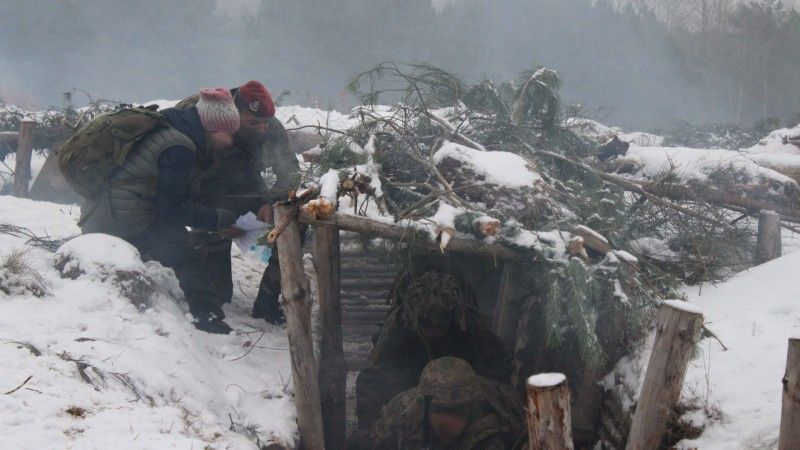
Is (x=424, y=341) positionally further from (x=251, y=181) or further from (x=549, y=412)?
(x=549, y=412)

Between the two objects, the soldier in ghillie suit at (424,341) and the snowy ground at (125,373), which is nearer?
the snowy ground at (125,373)

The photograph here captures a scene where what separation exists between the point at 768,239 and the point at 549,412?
4.29 metres

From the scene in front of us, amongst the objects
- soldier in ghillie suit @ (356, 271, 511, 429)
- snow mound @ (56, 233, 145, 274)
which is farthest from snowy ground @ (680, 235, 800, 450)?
snow mound @ (56, 233, 145, 274)

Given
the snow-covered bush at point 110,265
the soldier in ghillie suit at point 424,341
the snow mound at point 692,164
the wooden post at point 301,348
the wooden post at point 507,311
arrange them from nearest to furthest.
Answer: the wooden post at point 301,348 < the snow-covered bush at point 110,265 < the wooden post at point 507,311 < the soldier in ghillie suit at point 424,341 < the snow mound at point 692,164

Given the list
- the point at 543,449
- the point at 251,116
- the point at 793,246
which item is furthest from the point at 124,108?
the point at 793,246

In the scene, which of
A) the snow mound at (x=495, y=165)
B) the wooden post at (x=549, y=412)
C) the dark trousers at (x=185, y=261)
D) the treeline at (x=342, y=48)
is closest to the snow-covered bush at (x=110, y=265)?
the dark trousers at (x=185, y=261)

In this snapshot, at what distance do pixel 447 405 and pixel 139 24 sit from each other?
103ft

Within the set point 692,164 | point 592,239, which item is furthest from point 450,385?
point 692,164

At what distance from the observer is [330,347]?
530cm

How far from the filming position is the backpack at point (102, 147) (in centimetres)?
511

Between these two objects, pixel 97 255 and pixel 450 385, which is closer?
pixel 450 385

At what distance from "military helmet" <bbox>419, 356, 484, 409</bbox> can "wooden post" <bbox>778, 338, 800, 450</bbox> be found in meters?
2.05

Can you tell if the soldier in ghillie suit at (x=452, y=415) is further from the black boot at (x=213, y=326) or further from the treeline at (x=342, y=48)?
the treeline at (x=342, y=48)

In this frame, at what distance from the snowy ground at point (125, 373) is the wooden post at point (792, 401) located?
260 cm
